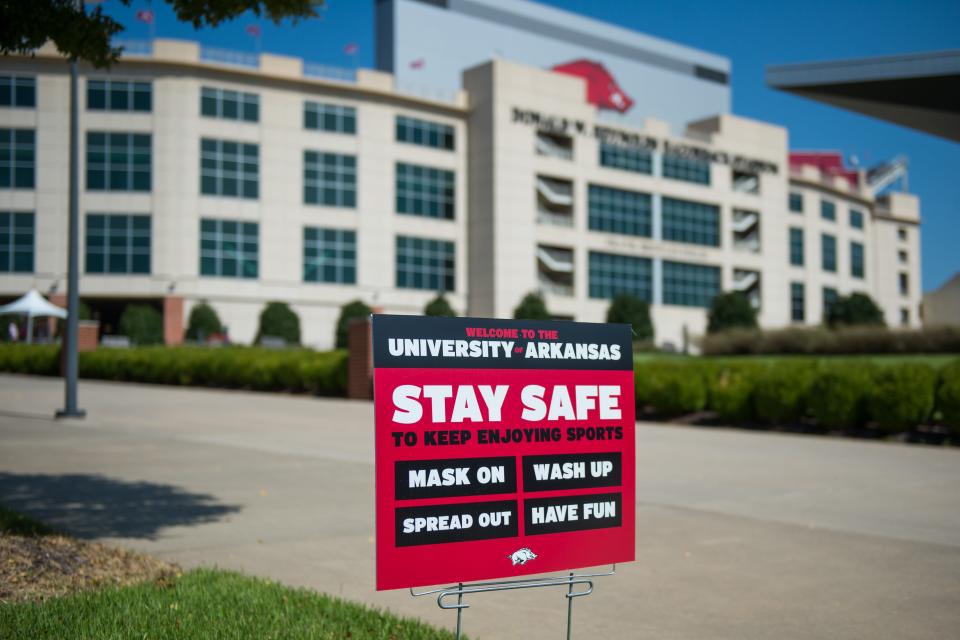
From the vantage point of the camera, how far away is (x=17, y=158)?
169 feet

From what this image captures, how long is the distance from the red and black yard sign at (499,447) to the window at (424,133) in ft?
178

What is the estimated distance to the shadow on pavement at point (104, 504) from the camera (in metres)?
7.43

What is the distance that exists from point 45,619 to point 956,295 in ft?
134

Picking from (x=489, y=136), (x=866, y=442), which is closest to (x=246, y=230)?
(x=489, y=136)

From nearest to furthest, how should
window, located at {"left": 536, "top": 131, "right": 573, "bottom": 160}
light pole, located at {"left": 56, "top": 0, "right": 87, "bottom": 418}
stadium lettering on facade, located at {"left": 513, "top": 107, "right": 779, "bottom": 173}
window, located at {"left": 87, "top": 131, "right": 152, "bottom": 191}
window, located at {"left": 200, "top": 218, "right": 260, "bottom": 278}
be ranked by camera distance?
light pole, located at {"left": 56, "top": 0, "right": 87, "bottom": 418}
window, located at {"left": 87, "top": 131, "right": 152, "bottom": 191}
window, located at {"left": 200, "top": 218, "right": 260, "bottom": 278}
stadium lettering on facade, located at {"left": 513, "top": 107, "right": 779, "bottom": 173}
window, located at {"left": 536, "top": 131, "right": 573, "bottom": 160}

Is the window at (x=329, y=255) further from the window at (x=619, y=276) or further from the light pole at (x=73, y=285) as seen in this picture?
the light pole at (x=73, y=285)

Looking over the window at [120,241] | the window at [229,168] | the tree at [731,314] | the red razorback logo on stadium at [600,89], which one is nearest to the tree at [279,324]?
the window at [229,168]

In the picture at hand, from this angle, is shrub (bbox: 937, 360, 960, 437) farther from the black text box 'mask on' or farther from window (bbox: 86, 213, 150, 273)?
window (bbox: 86, 213, 150, 273)

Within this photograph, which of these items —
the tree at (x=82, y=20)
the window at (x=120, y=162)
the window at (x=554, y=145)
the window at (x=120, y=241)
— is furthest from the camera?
the window at (x=554, y=145)

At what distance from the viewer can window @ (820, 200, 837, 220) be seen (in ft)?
258

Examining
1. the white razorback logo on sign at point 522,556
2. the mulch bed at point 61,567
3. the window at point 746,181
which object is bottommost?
the mulch bed at point 61,567

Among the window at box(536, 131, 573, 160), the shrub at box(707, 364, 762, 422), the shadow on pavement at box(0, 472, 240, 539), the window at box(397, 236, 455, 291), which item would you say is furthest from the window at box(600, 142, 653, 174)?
the shadow on pavement at box(0, 472, 240, 539)

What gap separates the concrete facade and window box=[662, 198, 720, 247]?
7.5 inches

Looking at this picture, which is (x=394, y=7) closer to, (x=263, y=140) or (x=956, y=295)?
(x=263, y=140)
